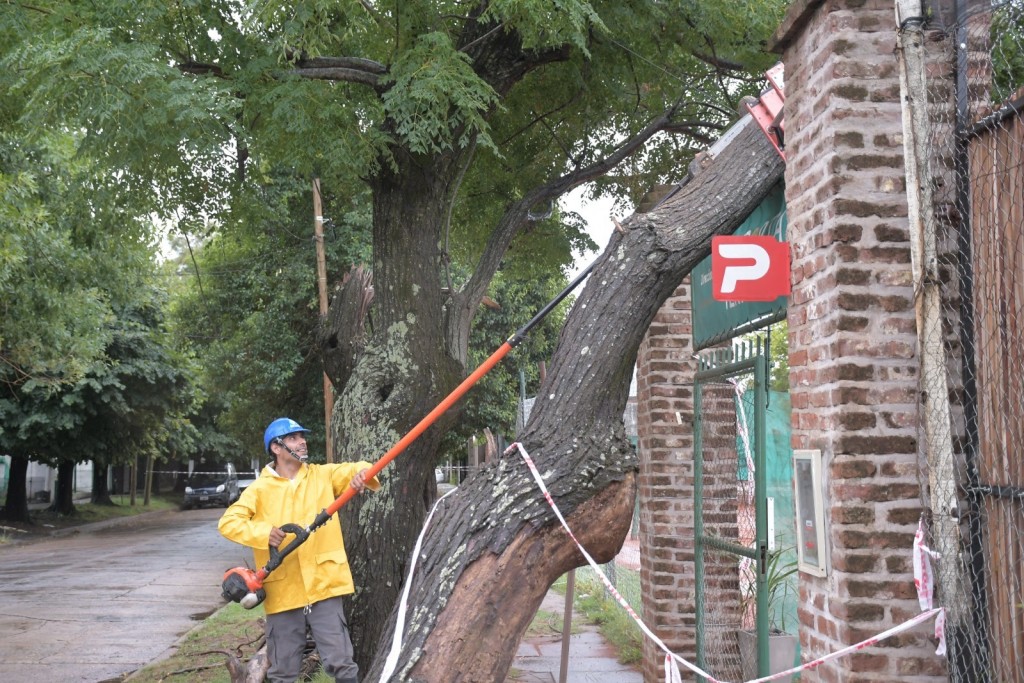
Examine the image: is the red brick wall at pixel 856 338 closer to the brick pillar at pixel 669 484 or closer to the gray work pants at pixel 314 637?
the gray work pants at pixel 314 637

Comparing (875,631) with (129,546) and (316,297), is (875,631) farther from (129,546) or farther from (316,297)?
(129,546)

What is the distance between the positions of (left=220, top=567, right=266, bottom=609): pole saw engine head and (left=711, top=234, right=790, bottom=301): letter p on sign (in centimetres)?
292

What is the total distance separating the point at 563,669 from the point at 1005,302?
5.02 meters

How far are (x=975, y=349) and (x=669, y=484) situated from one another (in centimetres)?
386

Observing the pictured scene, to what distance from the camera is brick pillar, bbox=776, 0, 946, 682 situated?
3.92 m

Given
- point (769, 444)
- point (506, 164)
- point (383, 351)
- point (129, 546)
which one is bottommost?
point (129, 546)

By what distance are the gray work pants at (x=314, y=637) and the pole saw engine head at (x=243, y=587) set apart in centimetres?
40

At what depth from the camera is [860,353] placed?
13.2 feet

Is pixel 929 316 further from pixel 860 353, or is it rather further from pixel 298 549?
pixel 298 549

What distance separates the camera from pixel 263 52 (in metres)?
7.68

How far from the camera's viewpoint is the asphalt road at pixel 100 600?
10094 mm

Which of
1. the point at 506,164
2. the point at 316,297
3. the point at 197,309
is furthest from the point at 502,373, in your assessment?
the point at 506,164

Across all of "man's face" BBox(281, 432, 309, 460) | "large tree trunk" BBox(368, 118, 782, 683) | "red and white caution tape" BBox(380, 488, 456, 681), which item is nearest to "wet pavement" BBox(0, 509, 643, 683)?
"man's face" BBox(281, 432, 309, 460)

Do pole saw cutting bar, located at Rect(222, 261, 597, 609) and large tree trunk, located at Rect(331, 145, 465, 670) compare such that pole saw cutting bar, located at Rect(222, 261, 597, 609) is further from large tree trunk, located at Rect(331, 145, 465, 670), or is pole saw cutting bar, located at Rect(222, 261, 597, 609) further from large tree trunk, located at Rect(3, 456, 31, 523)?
large tree trunk, located at Rect(3, 456, 31, 523)
